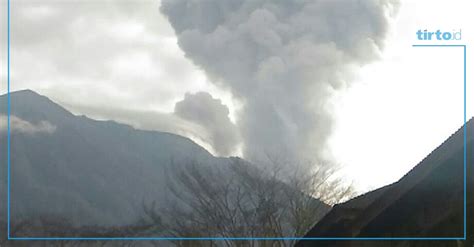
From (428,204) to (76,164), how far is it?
166118mm

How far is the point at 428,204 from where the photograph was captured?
28.0 ft

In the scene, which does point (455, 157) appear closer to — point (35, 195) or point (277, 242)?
point (277, 242)

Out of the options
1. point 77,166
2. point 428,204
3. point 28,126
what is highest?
point 28,126

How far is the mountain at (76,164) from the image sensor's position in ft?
458

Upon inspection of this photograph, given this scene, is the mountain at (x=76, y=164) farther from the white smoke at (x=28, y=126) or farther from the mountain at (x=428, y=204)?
the mountain at (x=428, y=204)

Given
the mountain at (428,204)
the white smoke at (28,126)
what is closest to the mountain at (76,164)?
the white smoke at (28,126)

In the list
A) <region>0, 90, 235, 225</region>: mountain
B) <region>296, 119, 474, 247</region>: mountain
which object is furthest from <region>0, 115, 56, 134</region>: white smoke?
<region>296, 119, 474, 247</region>: mountain

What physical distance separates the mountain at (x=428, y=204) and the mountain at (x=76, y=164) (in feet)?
380

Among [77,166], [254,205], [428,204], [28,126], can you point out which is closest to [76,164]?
[77,166]

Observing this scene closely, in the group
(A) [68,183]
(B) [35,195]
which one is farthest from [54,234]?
(A) [68,183]

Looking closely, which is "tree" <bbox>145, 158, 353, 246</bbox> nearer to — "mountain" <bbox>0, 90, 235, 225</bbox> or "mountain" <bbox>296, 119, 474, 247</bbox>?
"mountain" <bbox>296, 119, 474, 247</bbox>

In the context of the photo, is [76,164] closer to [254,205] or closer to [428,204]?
[254,205]

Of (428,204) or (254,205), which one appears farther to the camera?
(254,205)

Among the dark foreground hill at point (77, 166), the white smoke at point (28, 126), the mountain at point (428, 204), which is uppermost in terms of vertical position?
the white smoke at point (28, 126)
